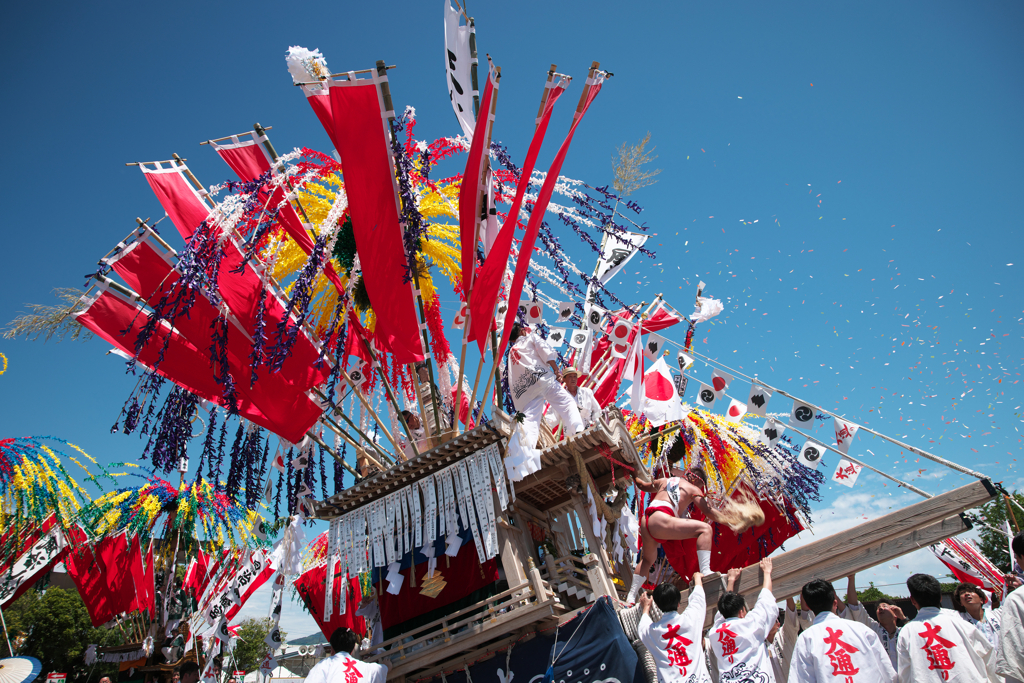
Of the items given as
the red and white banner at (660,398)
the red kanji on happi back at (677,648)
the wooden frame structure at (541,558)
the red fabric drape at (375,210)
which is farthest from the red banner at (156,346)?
the red kanji on happi back at (677,648)

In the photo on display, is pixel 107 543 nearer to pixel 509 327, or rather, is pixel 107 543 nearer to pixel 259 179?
pixel 259 179

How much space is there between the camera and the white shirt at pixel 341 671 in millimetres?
6078

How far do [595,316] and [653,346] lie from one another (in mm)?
1201

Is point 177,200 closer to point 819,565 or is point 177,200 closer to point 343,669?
point 343,669

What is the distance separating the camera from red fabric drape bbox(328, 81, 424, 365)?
25.9 feet

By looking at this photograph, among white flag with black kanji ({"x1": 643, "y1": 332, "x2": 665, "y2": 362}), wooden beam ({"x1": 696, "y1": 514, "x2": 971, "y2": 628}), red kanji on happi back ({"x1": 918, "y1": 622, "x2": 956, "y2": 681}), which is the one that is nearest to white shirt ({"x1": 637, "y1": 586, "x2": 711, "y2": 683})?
wooden beam ({"x1": 696, "y1": 514, "x2": 971, "y2": 628})

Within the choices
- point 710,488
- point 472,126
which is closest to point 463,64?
point 472,126

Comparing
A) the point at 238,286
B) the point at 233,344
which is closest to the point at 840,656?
the point at 233,344

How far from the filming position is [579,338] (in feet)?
36.6

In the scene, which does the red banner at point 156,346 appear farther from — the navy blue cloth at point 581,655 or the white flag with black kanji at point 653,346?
the white flag with black kanji at point 653,346

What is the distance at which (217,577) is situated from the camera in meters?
15.5


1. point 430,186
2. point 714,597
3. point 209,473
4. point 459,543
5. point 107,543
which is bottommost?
point 714,597

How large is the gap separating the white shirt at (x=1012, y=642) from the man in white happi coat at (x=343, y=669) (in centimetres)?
589

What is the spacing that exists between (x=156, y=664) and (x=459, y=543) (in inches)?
485
